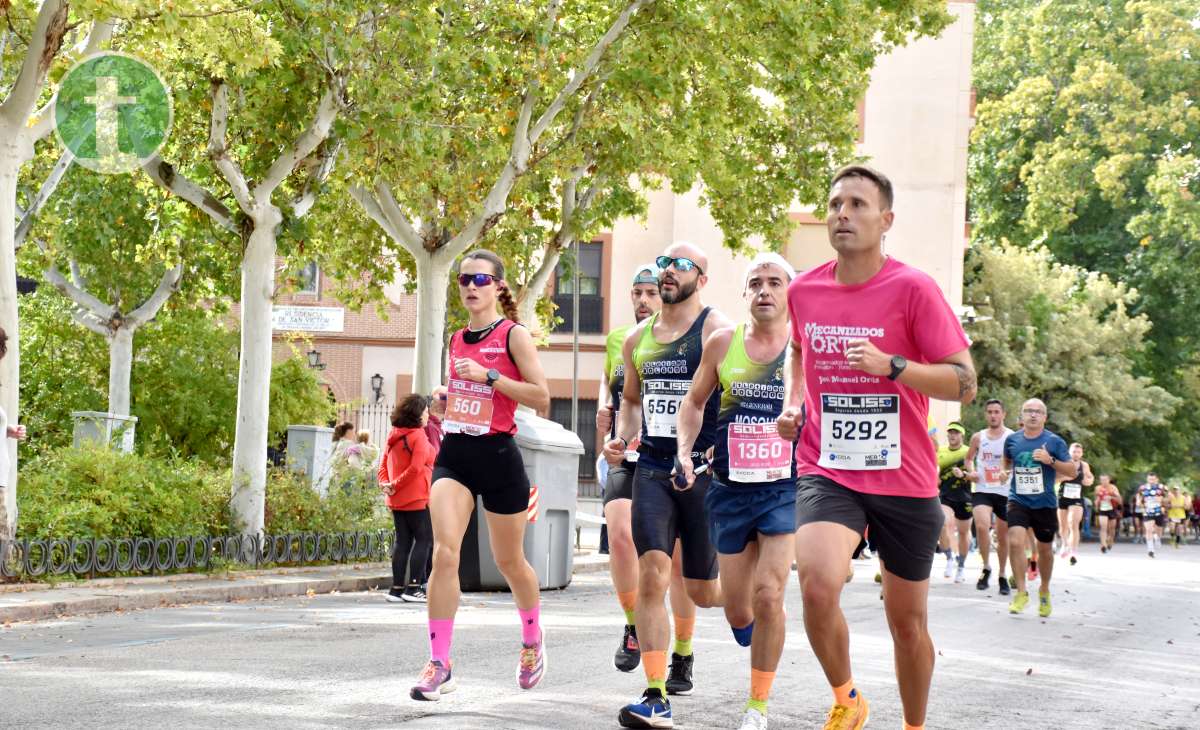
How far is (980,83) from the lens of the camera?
57094 mm

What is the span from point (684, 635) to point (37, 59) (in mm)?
8541

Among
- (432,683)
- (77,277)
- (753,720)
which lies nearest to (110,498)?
(432,683)

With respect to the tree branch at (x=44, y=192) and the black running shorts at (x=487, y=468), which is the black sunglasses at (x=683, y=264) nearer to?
the black running shorts at (x=487, y=468)

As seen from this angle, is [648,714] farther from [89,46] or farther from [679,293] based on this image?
[89,46]

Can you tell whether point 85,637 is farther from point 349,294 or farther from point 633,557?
point 349,294

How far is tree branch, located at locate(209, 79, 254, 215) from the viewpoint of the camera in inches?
693

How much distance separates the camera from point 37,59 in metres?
14.5

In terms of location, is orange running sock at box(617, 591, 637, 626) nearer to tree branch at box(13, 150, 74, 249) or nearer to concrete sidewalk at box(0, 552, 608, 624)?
concrete sidewalk at box(0, 552, 608, 624)

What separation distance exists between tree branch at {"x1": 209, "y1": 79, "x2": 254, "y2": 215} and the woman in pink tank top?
382 inches

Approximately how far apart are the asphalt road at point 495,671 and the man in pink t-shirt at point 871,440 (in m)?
1.67

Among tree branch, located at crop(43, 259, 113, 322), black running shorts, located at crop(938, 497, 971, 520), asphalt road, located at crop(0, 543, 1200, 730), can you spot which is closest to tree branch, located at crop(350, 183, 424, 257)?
tree branch, located at crop(43, 259, 113, 322)

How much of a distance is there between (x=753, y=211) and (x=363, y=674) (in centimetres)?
2113

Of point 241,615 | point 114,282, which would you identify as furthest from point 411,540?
point 114,282

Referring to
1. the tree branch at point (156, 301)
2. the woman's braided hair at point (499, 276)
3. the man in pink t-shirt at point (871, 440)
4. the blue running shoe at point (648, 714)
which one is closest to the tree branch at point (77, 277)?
the tree branch at point (156, 301)
